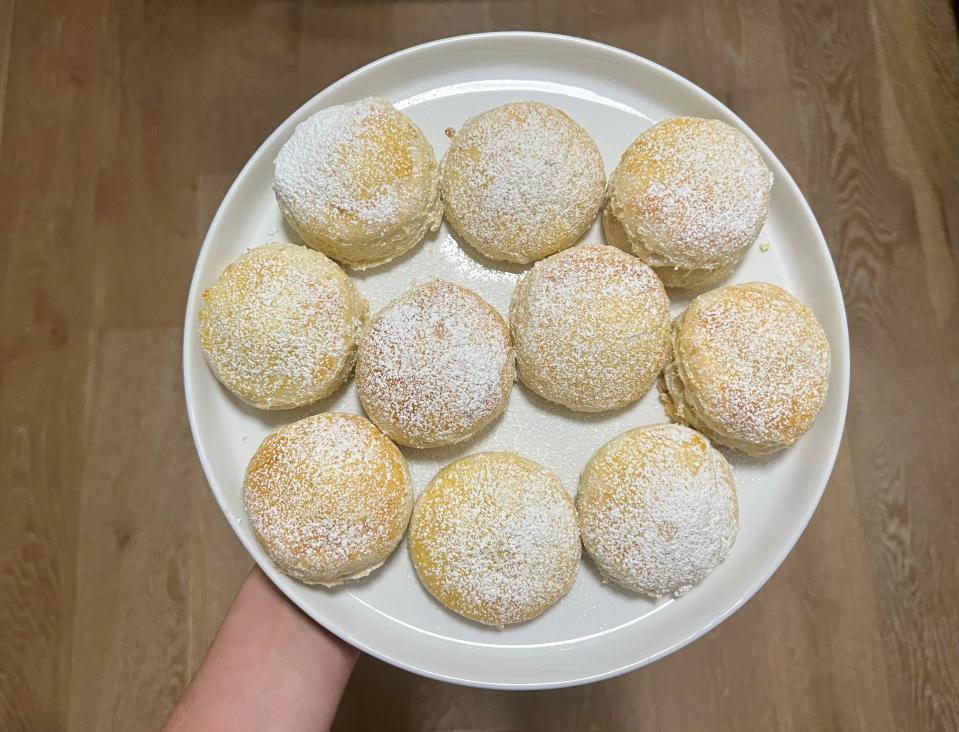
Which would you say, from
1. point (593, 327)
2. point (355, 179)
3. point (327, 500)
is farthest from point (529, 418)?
point (355, 179)

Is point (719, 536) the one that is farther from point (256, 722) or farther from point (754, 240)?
point (256, 722)

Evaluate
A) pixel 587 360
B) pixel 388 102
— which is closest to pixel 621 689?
pixel 587 360

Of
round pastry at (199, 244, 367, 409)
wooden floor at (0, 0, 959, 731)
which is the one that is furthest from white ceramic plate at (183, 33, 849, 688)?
wooden floor at (0, 0, 959, 731)

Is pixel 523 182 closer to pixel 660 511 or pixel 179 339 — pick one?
pixel 660 511

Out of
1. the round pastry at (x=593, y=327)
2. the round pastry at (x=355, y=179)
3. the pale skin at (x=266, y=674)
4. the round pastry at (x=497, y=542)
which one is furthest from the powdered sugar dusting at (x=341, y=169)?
the pale skin at (x=266, y=674)

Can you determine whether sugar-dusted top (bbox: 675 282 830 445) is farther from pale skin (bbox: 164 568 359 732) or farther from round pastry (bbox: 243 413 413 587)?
pale skin (bbox: 164 568 359 732)

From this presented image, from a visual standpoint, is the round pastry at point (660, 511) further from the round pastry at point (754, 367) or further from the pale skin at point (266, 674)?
the pale skin at point (266, 674)
